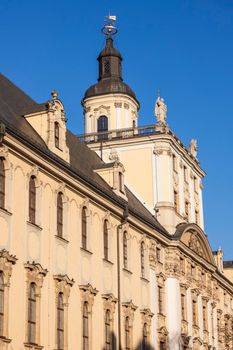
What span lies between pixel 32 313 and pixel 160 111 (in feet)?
87.2

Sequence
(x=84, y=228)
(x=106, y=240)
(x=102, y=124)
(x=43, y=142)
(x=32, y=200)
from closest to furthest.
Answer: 1. (x=32, y=200)
2. (x=43, y=142)
3. (x=84, y=228)
4. (x=106, y=240)
5. (x=102, y=124)

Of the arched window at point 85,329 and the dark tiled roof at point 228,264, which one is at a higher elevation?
the dark tiled roof at point 228,264

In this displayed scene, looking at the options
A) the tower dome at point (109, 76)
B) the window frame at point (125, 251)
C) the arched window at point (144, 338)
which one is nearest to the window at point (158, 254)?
the arched window at point (144, 338)

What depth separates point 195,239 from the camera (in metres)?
55.8

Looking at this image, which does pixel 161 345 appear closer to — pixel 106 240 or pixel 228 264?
pixel 106 240

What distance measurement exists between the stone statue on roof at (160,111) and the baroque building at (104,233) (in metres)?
0.10

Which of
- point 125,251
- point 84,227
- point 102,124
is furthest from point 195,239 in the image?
point 84,227

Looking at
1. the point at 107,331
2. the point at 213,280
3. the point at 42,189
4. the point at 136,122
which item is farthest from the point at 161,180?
the point at 42,189

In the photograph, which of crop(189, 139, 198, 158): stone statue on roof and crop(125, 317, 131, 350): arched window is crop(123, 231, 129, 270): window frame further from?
crop(189, 139, 198, 158): stone statue on roof

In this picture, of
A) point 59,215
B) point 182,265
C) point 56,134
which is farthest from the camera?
point 182,265

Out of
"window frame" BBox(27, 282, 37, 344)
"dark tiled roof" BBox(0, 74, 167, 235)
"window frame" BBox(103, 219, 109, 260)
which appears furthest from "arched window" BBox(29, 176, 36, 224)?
"window frame" BBox(103, 219, 109, 260)

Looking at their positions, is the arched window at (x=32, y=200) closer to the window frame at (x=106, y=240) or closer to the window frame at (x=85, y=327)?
the window frame at (x=85, y=327)

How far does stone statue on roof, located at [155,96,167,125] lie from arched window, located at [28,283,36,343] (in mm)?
25009

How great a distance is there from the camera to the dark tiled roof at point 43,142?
33.4 meters
